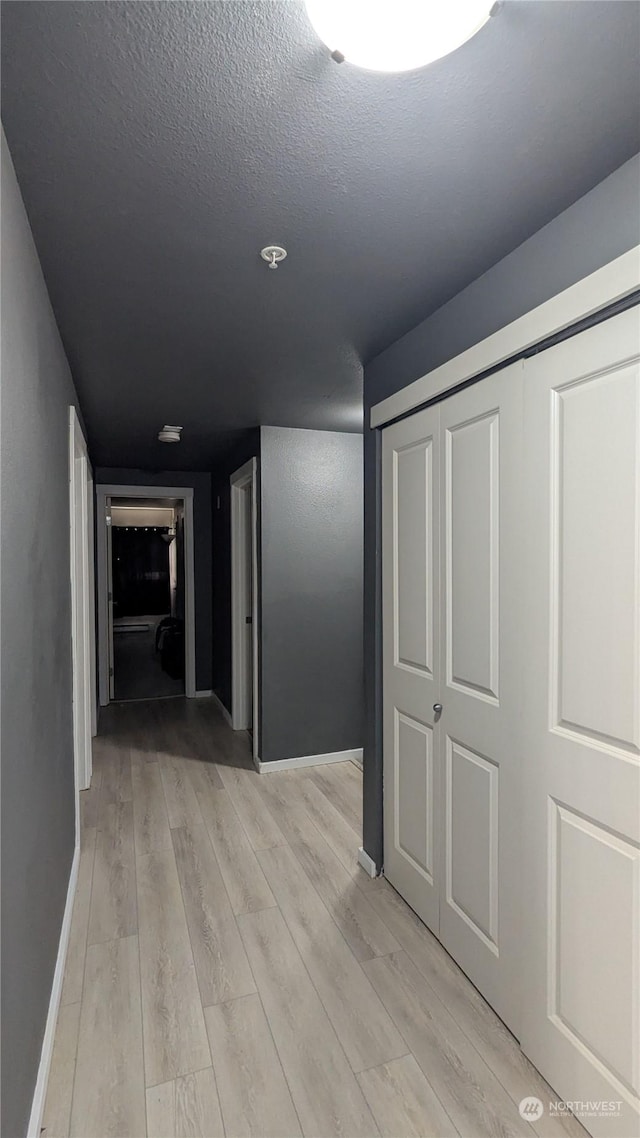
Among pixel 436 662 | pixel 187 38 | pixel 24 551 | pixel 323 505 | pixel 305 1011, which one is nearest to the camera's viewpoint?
pixel 187 38

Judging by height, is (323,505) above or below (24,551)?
above

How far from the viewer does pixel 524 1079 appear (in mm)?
1577

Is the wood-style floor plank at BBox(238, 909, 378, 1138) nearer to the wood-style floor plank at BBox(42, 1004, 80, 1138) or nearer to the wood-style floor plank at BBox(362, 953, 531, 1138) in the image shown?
the wood-style floor plank at BBox(362, 953, 531, 1138)

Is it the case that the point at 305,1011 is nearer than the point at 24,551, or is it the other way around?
the point at 24,551

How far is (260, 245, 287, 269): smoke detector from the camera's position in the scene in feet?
5.32

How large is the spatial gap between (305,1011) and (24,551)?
1686 millimetres

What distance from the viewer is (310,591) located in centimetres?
397

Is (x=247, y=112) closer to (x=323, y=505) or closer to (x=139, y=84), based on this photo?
(x=139, y=84)

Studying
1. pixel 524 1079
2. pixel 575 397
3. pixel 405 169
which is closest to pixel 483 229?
pixel 405 169

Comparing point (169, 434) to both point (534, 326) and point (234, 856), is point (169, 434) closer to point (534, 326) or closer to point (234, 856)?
point (234, 856)

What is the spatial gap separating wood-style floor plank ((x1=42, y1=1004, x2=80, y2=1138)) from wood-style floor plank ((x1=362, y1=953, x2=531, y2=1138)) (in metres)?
0.96

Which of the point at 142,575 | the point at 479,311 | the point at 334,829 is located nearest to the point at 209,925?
the point at 334,829

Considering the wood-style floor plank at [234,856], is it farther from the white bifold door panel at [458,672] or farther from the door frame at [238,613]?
the door frame at [238,613]

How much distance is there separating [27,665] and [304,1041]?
1.40 m
